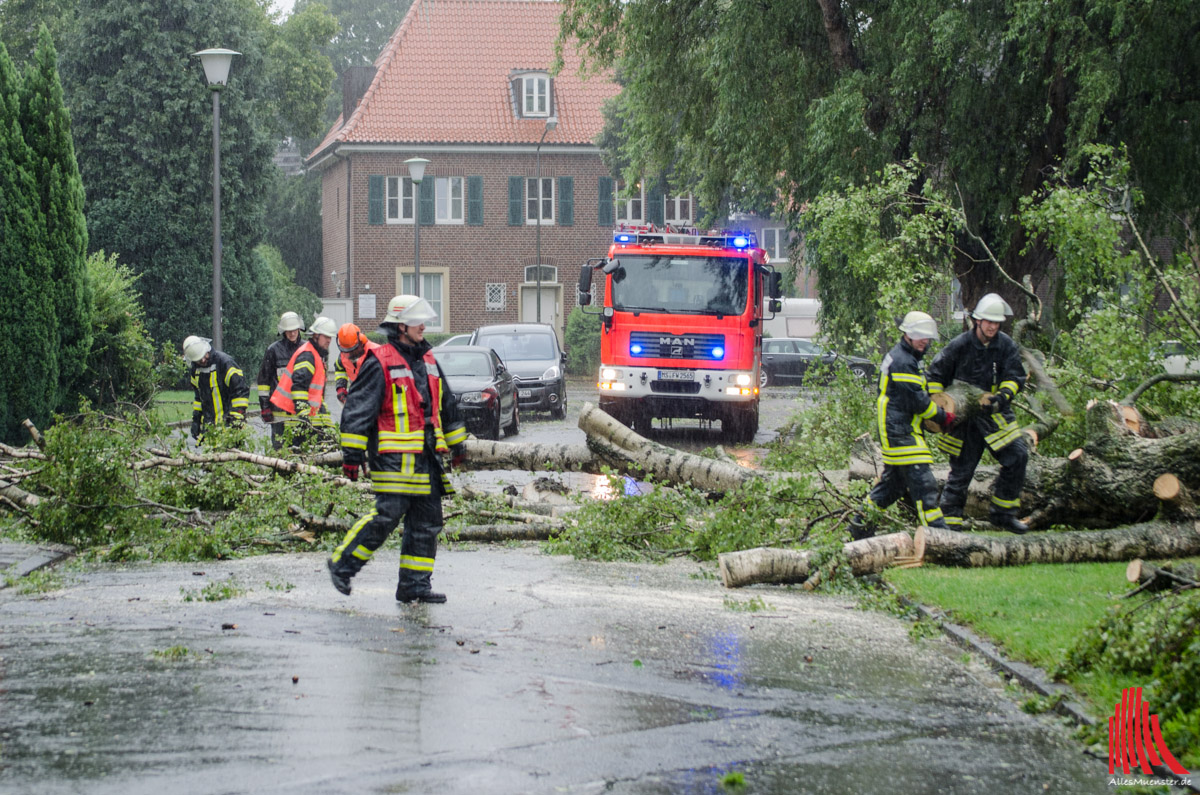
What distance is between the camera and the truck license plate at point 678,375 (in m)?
19.8

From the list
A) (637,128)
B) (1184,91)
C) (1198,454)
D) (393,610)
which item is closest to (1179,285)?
(1198,454)

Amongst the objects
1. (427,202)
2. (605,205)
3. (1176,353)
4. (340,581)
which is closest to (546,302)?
Result: (605,205)

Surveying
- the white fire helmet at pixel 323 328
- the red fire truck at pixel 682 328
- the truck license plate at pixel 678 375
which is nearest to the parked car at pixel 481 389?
the red fire truck at pixel 682 328

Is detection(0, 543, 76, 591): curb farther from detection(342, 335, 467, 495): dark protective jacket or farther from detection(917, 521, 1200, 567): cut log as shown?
detection(917, 521, 1200, 567): cut log

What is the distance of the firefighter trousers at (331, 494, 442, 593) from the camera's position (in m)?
7.80

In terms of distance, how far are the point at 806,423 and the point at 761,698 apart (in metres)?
8.23

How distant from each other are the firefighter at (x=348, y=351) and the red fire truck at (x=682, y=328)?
270 inches

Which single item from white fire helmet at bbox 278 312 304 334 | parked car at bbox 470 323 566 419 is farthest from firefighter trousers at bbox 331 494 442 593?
parked car at bbox 470 323 566 419

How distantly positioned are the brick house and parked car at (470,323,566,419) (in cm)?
2102

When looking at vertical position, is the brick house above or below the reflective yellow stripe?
above

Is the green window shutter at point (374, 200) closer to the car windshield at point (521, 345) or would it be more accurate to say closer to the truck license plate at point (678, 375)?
the car windshield at point (521, 345)

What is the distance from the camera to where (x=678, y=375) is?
19781 mm

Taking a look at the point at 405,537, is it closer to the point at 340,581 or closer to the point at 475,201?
the point at 340,581

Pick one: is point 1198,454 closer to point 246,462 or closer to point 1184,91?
point 246,462
